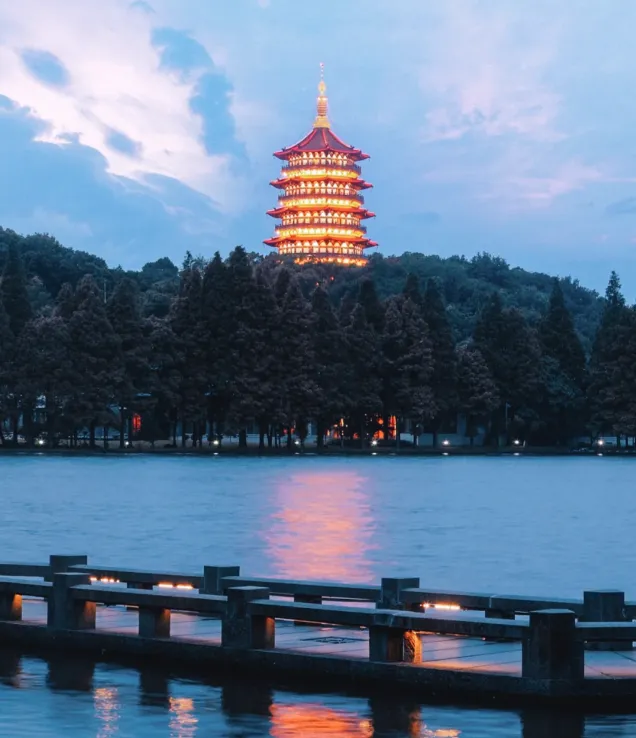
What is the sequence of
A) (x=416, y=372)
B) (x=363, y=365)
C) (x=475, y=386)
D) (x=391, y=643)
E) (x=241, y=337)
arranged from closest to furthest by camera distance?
(x=391, y=643) → (x=241, y=337) → (x=363, y=365) → (x=416, y=372) → (x=475, y=386)

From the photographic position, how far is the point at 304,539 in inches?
1762

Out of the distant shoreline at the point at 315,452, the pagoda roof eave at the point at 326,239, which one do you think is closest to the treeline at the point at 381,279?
the pagoda roof eave at the point at 326,239

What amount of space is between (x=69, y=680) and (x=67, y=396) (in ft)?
268

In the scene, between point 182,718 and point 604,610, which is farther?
point 604,610

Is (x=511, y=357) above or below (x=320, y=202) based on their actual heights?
below

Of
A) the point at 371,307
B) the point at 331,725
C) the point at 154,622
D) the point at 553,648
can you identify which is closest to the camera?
the point at 331,725

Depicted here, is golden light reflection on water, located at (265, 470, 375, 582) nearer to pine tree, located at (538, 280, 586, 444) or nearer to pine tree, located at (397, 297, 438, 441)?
pine tree, located at (397, 297, 438, 441)

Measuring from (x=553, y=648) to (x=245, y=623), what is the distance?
3.31m

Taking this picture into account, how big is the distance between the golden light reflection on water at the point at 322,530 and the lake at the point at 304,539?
0.36 feet

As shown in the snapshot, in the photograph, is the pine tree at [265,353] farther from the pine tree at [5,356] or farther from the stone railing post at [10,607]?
the stone railing post at [10,607]

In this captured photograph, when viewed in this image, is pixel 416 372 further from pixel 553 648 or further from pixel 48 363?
pixel 553 648

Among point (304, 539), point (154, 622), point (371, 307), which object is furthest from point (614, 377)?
point (154, 622)

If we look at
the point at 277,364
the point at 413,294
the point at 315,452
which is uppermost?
the point at 413,294

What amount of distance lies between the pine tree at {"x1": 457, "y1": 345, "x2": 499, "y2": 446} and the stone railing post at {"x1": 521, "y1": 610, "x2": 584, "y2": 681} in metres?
95.6
